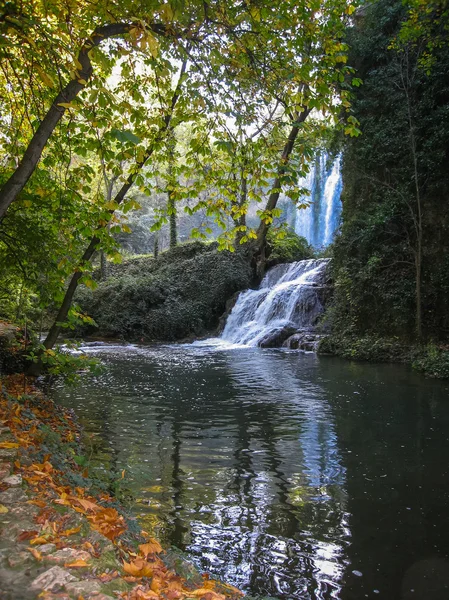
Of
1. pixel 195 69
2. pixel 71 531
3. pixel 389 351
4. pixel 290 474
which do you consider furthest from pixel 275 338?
pixel 71 531

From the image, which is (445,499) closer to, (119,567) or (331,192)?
(119,567)

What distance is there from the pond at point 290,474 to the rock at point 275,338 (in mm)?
6306

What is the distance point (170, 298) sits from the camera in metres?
21.8

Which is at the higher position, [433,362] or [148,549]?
[433,362]

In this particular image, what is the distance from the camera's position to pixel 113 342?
62.1 ft

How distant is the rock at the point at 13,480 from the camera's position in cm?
256

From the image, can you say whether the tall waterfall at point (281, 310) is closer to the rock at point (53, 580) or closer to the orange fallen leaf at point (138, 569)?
the orange fallen leaf at point (138, 569)

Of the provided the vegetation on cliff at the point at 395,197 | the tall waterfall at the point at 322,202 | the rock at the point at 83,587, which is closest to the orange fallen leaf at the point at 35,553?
the rock at the point at 83,587

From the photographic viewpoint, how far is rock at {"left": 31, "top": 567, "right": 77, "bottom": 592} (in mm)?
1660

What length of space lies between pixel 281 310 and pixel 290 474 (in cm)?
1339

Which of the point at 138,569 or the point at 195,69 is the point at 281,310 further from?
the point at 138,569

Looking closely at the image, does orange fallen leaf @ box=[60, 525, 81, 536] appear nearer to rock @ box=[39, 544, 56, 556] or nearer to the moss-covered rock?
rock @ box=[39, 544, 56, 556]

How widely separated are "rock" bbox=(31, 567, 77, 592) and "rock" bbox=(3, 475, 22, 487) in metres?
0.97

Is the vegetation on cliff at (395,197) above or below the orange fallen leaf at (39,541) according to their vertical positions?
above
